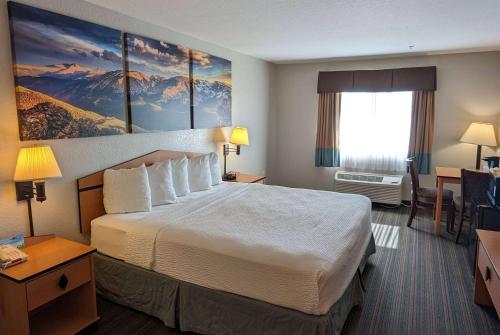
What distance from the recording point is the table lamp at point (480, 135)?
4.39m

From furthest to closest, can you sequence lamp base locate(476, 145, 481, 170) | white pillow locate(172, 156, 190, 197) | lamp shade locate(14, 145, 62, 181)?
lamp base locate(476, 145, 481, 170) → white pillow locate(172, 156, 190, 197) → lamp shade locate(14, 145, 62, 181)

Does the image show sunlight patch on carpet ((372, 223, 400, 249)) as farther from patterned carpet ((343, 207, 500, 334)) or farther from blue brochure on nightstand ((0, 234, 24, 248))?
blue brochure on nightstand ((0, 234, 24, 248))

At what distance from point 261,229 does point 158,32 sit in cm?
230

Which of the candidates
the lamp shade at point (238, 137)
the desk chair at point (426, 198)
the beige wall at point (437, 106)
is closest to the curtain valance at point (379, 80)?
the beige wall at point (437, 106)

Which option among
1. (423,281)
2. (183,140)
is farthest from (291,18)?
(423,281)

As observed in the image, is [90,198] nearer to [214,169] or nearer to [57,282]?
[57,282]

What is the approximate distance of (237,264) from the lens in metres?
2.11

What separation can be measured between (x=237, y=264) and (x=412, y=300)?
5.25 feet

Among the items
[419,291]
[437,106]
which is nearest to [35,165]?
[419,291]

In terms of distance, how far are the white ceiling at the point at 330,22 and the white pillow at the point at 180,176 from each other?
139cm

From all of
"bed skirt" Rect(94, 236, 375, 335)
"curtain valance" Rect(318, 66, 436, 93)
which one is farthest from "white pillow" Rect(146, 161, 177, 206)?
"curtain valance" Rect(318, 66, 436, 93)

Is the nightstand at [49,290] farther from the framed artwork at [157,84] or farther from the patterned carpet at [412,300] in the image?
the framed artwork at [157,84]

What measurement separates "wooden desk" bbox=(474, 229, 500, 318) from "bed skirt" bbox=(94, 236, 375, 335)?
0.84 meters

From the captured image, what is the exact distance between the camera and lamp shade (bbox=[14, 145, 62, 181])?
2195mm
